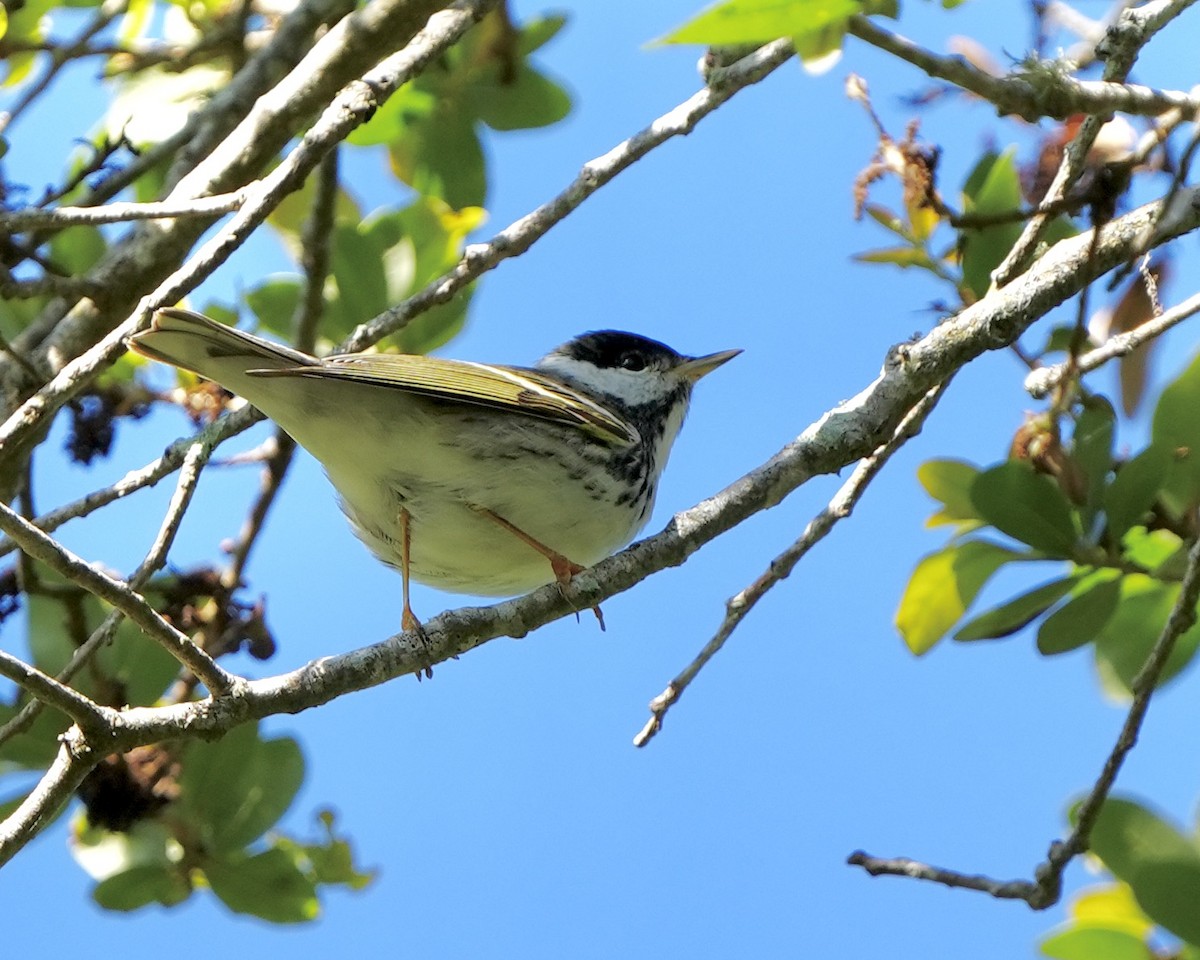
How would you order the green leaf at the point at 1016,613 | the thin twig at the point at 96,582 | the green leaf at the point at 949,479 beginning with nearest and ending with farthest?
the thin twig at the point at 96,582, the green leaf at the point at 1016,613, the green leaf at the point at 949,479

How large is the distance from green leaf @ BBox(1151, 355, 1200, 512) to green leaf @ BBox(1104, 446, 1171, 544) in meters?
0.12

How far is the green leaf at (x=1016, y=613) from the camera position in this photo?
2820mm

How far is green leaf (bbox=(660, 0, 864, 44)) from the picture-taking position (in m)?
1.35

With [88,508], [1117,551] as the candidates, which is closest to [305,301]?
[88,508]

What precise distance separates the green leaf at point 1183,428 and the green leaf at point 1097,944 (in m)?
0.92

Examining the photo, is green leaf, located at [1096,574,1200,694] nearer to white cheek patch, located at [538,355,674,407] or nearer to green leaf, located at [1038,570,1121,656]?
green leaf, located at [1038,570,1121,656]

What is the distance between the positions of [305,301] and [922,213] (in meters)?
1.93

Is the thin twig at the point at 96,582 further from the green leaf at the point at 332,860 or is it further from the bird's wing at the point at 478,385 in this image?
the green leaf at the point at 332,860

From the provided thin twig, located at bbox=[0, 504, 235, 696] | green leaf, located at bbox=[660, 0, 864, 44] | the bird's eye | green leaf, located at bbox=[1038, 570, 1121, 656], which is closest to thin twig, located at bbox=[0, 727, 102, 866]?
thin twig, located at bbox=[0, 504, 235, 696]

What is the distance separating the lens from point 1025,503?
9.11 ft

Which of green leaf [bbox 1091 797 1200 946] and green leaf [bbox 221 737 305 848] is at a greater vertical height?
green leaf [bbox 221 737 305 848]

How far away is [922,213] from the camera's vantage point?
342 cm

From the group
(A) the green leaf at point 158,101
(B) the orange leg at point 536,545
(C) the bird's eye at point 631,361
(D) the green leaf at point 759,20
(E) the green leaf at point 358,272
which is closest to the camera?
(D) the green leaf at point 759,20

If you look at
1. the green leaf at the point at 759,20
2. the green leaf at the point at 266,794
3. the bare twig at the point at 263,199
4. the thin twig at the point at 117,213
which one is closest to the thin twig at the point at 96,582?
the bare twig at the point at 263,199
